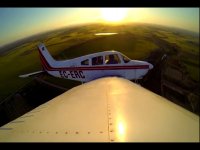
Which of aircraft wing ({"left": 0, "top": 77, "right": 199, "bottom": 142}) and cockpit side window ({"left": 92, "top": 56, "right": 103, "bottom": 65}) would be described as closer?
aircraft wing ({"left": 0, "top": 77, "right": 199, "bottom": 142})

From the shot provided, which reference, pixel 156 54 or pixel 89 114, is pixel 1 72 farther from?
pixel 89 114

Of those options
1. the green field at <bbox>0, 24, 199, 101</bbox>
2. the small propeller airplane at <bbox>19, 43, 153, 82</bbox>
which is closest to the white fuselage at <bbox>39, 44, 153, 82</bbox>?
the small propeller airplane at <bbox>19, 43, 153, 82</bbox>

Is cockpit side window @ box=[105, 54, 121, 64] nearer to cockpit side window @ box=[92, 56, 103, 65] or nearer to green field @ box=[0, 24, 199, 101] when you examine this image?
cockpit side window @ box=[92, 56, 103, 65]

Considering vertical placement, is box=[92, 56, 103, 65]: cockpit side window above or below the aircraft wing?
below

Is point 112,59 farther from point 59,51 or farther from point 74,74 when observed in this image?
point 59,51

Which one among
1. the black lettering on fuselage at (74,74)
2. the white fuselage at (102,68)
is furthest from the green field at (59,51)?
the black lettering on fuselage at (74,74)

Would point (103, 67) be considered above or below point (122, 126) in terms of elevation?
below

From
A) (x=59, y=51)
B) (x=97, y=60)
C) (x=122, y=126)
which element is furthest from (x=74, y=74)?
(x=59, y=51)
